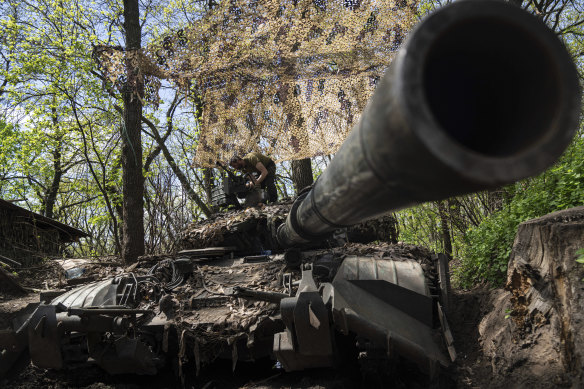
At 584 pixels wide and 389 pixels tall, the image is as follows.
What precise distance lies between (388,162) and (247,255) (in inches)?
184

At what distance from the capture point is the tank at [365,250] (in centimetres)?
97

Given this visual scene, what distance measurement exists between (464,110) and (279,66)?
246 inches

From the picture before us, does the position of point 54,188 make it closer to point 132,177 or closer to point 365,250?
point 132,177

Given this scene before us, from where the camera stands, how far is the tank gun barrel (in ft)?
3.00

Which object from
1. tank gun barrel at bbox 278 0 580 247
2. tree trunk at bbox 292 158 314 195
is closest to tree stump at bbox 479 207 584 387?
tank gun barrel at bbox 278 0 580 247

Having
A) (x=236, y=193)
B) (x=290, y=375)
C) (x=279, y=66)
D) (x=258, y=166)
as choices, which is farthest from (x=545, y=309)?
(x=279, y=66)

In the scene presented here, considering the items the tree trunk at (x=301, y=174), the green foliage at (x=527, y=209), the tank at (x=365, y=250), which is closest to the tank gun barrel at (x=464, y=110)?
the tank at (x=365, y=250)

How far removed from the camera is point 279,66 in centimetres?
711

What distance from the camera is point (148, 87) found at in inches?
297

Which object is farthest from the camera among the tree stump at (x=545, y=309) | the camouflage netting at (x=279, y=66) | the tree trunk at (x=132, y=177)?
the tree trunk at (x=132, y=177)

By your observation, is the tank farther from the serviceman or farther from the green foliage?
the serviceman

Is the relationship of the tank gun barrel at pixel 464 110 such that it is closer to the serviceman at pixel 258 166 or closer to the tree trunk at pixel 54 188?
the serviceman at pixel 258 166

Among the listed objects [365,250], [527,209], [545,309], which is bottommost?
[545,309]

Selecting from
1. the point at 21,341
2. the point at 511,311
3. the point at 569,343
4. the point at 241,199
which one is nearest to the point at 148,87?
the point at 241,199
